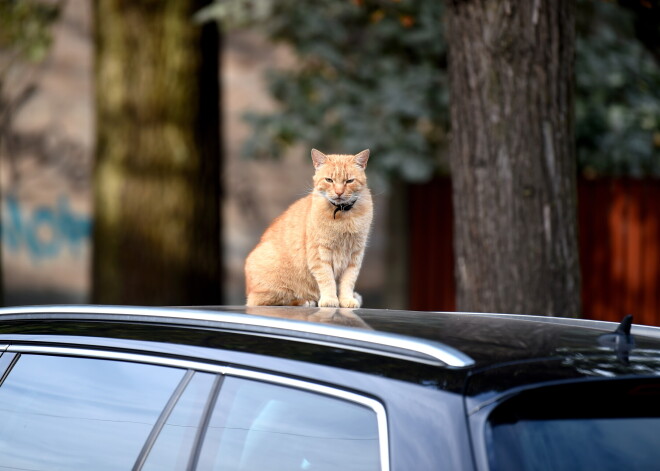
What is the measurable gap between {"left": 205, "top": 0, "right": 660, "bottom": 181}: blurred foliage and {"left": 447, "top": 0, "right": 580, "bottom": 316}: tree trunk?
4.33 meters

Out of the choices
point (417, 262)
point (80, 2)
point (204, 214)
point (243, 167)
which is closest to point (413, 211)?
point (417, 262)

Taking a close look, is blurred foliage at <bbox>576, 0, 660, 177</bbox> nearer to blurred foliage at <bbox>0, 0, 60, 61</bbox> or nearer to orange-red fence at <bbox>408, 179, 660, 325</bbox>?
orange-red fence at <bbox>408, 179, 660, 325</bbox>

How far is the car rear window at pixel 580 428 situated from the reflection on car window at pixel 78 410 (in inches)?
37.5

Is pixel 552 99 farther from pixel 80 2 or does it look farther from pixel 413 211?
pixel 80 2

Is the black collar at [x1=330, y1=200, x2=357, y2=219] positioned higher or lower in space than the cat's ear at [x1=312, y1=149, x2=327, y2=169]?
lower

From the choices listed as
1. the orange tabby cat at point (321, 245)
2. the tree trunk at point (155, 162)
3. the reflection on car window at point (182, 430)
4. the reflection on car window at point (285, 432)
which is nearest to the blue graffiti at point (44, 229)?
the tree trunk at point (155, 162)

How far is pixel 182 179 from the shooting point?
818cm

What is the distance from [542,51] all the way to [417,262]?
23.5ft

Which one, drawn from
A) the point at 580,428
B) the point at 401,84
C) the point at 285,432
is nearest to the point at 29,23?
the point at 401,84

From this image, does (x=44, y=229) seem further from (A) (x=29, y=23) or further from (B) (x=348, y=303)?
(B) (x=348, y=303)

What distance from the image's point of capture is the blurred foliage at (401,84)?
9906mm

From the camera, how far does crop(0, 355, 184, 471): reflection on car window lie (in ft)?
8.98

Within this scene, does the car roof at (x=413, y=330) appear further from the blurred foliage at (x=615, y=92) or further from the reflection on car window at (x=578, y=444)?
the blurred foliage at (x=615, y=92)

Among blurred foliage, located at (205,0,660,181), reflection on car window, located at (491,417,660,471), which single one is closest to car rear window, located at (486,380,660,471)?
reflection on car window, located at (491,417,660,471)
